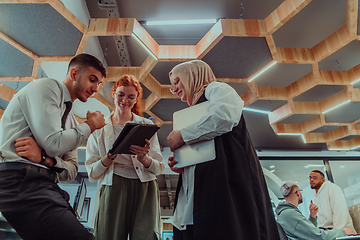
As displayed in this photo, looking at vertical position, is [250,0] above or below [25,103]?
above

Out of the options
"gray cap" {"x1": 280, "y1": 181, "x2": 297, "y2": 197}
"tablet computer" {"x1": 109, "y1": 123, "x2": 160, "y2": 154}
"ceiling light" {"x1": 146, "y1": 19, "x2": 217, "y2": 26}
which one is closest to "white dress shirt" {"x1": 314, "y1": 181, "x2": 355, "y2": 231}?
"gray cap" {"x1": 280, "y1": 181, "x2": 297, "y2": 197}

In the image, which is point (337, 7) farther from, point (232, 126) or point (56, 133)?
point (56, 133)

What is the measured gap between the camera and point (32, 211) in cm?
96

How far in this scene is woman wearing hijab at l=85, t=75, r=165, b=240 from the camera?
4.84ft

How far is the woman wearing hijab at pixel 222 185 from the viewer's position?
1.04 meters

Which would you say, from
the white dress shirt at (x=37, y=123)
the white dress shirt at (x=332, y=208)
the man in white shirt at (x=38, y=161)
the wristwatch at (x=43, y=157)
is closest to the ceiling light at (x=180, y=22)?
the man in white shirt at (x=38, y=161)

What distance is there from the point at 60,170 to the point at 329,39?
12.6ft

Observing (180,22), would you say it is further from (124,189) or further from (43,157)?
(43,157)

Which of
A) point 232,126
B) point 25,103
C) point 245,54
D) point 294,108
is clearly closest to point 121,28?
point 245,54

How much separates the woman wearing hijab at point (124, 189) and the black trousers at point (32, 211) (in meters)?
0.50

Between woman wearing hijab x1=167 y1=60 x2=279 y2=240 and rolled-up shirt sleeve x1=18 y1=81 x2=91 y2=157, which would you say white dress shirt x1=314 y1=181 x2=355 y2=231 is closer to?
woman wearing hijab x1=167 y1=60 x2=279 y2=240

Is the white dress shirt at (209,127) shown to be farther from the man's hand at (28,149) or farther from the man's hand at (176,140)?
the man's hand at (28,149)

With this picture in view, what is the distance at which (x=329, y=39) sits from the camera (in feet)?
11.6

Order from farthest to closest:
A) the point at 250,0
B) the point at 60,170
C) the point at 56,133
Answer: the point at 250,0 < the point at 60,170 < the point at 56,133
